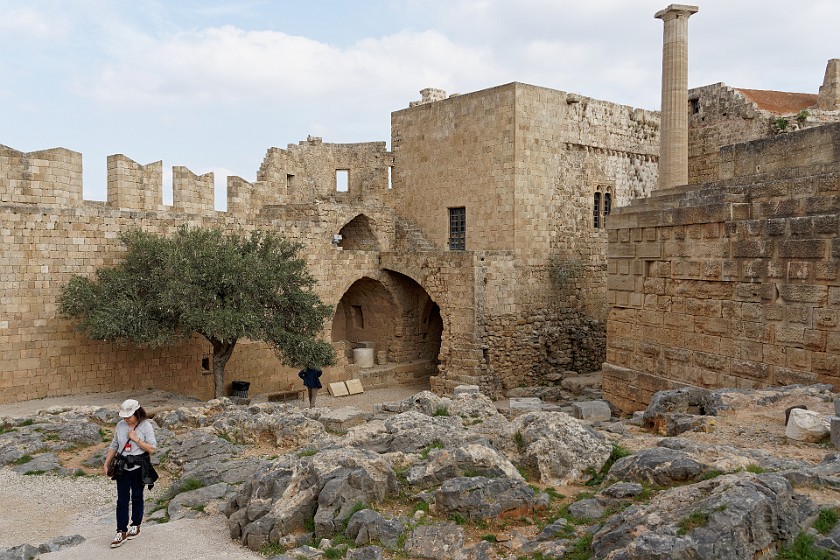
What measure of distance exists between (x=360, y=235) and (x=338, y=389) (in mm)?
5622

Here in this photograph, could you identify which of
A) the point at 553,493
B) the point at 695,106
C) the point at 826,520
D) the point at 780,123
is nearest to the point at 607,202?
the point at 695,106

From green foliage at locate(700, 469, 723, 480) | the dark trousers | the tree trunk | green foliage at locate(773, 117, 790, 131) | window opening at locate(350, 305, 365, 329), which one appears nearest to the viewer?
green foliage at locate(700, 469, 723, 480)

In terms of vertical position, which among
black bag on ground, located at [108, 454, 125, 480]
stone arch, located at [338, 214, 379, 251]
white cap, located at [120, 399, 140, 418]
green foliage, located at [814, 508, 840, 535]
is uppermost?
stone arch, located at [338, 214, 379, 251]

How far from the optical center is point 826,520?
424 centimetres

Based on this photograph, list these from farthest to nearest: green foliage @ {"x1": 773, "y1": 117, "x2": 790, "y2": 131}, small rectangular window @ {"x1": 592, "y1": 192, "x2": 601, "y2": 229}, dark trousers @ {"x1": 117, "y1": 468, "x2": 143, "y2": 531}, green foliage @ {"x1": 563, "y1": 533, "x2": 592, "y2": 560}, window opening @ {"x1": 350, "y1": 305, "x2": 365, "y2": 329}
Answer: window opening @ {"x1": 350, "y1": 305, "x2": 365, "y2": 329}
small rectangular window @ {"x1": 592, "y1": 192, "x2": 601, "y2": 229}
green foliage @ {"x1": 773, "y1": 117, "x2": 790, "y2": 131}
dark trousers @ {"x1": 117, "y1": 468, "x2": 143, "y2": 531}
green foliage @ {"x1": 563, "y1": 533, "x2": 592, "y2": 560}

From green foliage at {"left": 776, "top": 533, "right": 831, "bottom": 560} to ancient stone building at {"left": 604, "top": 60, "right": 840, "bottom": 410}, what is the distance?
4137mm

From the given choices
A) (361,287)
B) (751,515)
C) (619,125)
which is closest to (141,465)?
(751,515)

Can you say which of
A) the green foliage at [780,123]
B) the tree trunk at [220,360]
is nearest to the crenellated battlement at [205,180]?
the tree trunk at [220,360]

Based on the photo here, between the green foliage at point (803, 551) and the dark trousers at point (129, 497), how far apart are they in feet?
15.8

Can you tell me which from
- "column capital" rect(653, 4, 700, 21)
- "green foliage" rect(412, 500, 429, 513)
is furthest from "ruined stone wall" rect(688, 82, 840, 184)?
"green foliage" rect(412, 500, 429, 513)

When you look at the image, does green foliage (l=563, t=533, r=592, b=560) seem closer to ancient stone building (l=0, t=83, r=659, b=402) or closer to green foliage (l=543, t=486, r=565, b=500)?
green foliage (l=543, t=486, r=565, b=500)

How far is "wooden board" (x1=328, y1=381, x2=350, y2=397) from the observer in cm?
1842

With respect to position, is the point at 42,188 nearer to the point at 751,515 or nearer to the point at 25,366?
the point at 25,366

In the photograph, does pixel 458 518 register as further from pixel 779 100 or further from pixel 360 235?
pixel 779 100
